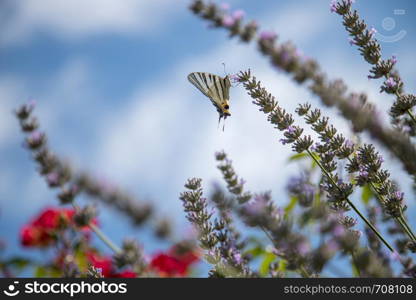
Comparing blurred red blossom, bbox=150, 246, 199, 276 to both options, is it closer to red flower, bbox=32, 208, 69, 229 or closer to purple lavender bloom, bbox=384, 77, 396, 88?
red flower, bbox=32, 208, 69, 229

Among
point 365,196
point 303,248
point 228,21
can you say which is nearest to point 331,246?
point 303,248

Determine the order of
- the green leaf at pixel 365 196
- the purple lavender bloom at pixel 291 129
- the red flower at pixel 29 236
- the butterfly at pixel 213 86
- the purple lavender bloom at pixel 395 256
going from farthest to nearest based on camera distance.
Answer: the red flower at pixel 29 236 < the butterfly at pixel 213 86 < the green leaf at pixel 365 196 < the purple lavender bloom at pixel 291 129 < the purple lavender bloom at pixel 395 256

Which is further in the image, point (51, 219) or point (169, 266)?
point (51, 219)

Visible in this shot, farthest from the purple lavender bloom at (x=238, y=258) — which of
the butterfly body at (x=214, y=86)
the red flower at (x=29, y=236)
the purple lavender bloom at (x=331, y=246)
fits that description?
the red flower at (x=29, y=236)

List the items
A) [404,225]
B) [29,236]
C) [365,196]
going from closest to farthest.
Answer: [404,225], [365,196], [29,236]

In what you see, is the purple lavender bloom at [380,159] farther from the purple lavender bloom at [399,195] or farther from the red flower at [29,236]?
the red flower at [29,236]

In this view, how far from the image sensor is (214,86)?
272cm

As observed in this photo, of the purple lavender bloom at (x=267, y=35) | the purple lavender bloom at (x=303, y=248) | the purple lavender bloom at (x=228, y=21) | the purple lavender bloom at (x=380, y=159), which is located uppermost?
the purple lavender bloom at (x=228, y=21)

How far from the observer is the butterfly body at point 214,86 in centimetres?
268

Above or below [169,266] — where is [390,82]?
above

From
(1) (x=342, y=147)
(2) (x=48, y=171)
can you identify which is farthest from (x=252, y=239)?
(2) (x=48, y=171)

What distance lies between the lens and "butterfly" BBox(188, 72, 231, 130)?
2.68m

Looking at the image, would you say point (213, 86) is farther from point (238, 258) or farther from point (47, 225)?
point (238, 258)

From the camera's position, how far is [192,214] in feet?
5.23
